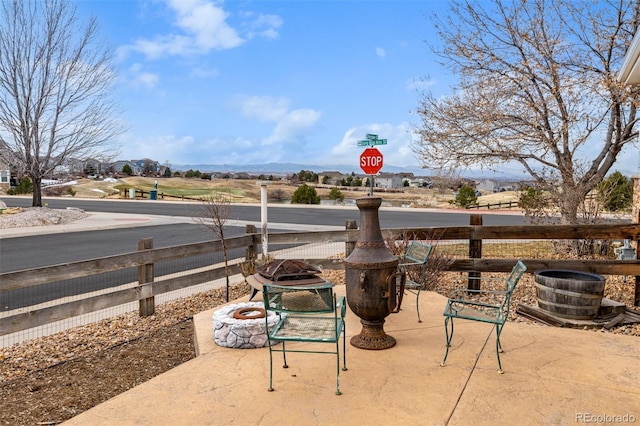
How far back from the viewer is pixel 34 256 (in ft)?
38.2

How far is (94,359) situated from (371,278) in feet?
10.5

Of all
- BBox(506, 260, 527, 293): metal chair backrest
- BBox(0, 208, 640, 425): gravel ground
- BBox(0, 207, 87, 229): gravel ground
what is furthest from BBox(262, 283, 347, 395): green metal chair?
BBox(0, 207, 87, 229): gravel ground

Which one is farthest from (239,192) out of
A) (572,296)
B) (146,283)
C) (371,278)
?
(371,278)

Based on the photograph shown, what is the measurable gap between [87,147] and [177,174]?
57417 millimetres

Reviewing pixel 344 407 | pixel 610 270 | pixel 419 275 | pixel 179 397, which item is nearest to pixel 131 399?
pixel 179 397

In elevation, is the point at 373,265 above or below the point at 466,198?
below

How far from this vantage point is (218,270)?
7.43m

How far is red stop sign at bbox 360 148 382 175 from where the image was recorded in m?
15.3

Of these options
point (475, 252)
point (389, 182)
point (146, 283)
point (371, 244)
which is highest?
point (389, 182)

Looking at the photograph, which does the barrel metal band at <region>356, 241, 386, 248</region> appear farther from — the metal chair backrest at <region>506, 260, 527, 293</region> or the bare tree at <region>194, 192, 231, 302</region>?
the bare tree at <region>194, 192, 231, 302</region>

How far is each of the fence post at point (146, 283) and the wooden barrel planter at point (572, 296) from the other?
5383mm

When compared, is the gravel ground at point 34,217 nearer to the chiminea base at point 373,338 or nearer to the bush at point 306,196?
the bush at point 306,196

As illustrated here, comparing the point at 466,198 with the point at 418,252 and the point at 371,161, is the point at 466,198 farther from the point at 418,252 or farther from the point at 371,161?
the point at 418,252

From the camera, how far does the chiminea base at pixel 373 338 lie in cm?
444
